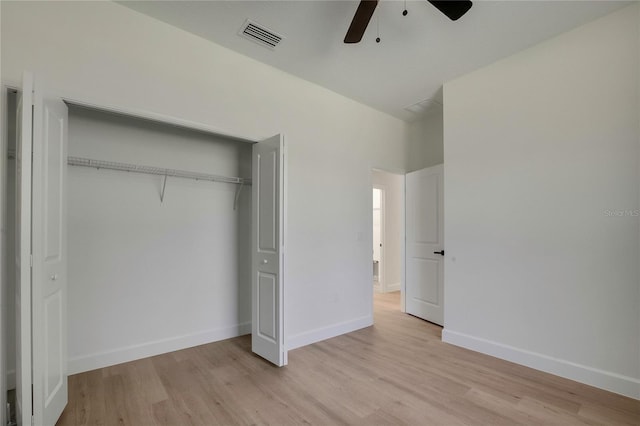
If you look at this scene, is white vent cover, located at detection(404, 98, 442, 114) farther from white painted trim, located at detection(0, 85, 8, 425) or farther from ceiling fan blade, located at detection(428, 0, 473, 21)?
white painted trim, located at detection(0, 85, 8, 425)

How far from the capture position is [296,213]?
350 cm

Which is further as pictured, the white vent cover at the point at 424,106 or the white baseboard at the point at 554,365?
the white vent cover at the point at 424,106

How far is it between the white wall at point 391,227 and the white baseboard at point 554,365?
2743 millimetres

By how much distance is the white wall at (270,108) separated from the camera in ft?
7.43

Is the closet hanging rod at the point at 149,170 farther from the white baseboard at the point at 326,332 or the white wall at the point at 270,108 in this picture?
the white baseboard at the point at 326,332

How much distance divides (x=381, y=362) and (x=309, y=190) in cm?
198

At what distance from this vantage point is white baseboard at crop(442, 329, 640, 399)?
7.86 ft

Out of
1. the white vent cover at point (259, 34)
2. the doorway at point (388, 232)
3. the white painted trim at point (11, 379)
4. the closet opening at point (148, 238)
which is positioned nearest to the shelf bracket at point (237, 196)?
the closet opening at point (148, 238)

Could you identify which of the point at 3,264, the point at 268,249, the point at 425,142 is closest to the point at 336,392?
the point at 268,249

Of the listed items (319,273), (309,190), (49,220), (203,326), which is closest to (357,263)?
(319,273)

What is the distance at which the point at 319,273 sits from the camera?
370 centimetres

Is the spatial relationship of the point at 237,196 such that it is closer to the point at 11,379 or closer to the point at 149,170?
the point at 149,170

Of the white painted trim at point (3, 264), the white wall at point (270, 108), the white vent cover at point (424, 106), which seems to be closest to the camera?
the white painted trim at point (3, 264)

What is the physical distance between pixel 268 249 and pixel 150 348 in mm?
1516
